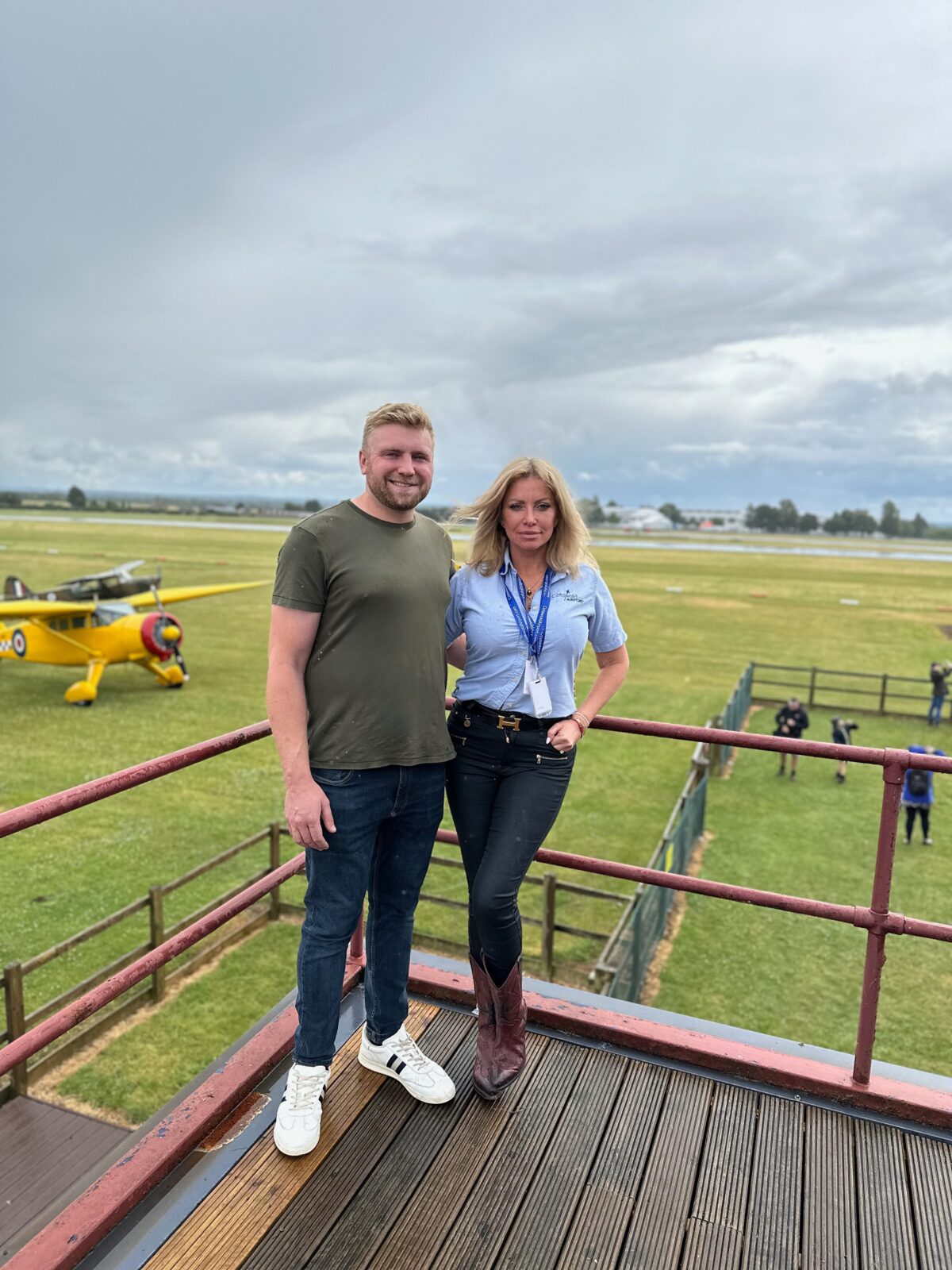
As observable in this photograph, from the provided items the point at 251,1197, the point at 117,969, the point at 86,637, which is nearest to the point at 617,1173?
the point at 251,1197

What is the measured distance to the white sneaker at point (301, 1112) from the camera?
9.00ft

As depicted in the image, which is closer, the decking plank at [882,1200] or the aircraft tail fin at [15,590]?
the decking plank at [882,1200]

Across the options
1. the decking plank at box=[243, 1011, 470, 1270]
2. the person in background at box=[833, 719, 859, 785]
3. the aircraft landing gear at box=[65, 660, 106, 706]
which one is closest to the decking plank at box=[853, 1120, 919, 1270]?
the decking plank at box=[243, 1011, 470, 1270]

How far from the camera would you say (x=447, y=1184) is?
267 cm

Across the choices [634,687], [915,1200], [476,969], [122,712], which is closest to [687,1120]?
[915,1200]

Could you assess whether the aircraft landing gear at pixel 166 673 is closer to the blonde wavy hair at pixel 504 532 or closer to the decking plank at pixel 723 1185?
the blonde wavy hair at pixel 504 532

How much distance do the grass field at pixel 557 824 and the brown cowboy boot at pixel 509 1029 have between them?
262 inches

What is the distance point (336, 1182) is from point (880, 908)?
202 centimetres

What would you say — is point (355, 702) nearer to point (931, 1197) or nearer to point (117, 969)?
point (931, 1197)

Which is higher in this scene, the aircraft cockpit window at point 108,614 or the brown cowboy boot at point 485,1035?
the brown cowboy boot at point 485,1035

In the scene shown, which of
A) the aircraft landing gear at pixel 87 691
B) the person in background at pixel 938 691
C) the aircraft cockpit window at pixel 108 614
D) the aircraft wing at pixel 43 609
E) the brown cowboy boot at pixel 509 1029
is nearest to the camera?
the brown cowboy boot at pixel 509 1029

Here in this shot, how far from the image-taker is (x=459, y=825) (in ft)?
9.79

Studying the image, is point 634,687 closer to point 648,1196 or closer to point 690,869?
point 690,869

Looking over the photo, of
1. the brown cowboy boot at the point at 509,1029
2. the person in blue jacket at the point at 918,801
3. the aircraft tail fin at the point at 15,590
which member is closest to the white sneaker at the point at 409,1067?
the brown cowboy boot at the point at 509,1029
